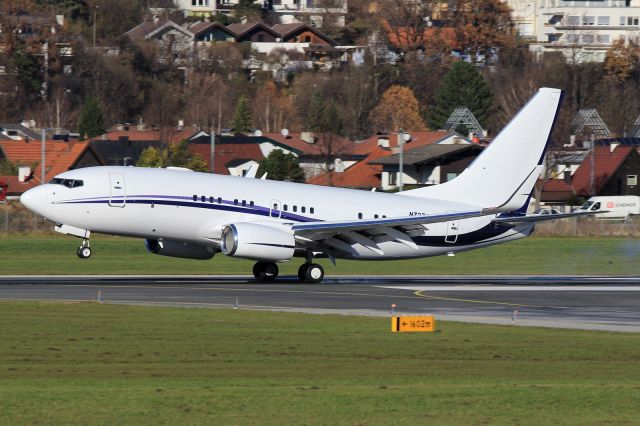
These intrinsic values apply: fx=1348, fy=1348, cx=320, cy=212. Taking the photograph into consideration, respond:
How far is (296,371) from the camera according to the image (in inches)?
1102

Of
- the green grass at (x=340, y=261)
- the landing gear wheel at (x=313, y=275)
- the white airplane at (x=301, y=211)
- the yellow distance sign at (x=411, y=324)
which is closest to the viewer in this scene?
the yellow distance sign at (x=411, y=324)

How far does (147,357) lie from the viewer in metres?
29.5

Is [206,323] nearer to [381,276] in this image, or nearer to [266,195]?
[266,195]

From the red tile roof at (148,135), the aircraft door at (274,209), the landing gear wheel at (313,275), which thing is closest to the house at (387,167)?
the red tile roof at (148,135)

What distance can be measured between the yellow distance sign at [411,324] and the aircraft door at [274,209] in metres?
16.8

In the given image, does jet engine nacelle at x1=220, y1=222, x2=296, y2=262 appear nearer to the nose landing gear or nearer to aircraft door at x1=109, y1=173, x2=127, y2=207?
the nose landing gear

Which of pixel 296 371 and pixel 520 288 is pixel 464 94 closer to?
pixel 520 288

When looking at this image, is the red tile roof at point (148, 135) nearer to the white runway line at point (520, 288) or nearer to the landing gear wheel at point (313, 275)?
the landing gear wheel at point (313, 275)

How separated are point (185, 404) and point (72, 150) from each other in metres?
106

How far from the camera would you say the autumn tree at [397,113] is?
599 feet

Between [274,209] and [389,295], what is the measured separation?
694 cm

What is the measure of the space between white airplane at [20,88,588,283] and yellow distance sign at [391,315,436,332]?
48.4 ft

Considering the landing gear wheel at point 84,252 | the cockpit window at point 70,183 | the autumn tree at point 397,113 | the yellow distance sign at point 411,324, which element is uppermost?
the autumn tree at point 397,113

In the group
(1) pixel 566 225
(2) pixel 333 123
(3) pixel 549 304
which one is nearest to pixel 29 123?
(2) pixel 333 123
